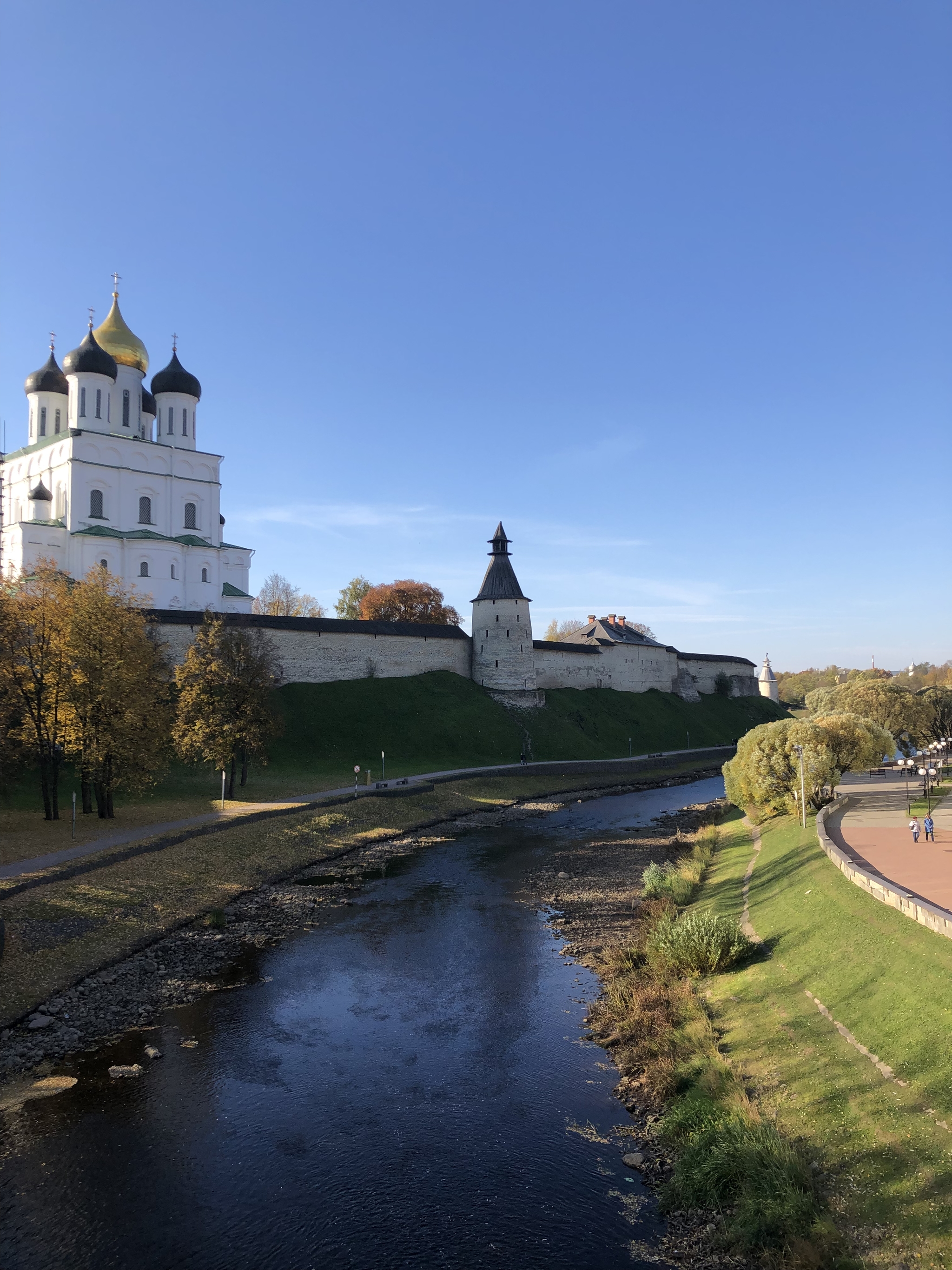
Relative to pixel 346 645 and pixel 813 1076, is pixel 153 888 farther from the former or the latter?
pixel 346 645

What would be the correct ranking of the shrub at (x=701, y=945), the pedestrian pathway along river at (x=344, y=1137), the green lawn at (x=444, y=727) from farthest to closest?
the green lawn at (x=444, y=727)
the shrub at (x=701, y=945)
the pedestrian pathway along river at (x=344, y=1137)

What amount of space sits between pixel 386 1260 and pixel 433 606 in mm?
64496

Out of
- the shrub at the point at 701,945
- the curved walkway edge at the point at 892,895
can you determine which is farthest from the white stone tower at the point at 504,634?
the shrub at the point at 701,945

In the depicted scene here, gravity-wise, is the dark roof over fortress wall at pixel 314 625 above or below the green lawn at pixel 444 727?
above

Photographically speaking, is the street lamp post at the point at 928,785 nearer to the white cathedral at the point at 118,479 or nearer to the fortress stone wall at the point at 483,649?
the fortress stone wall at the point at 483,649

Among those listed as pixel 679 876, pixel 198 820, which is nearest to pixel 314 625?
pixel 198 820

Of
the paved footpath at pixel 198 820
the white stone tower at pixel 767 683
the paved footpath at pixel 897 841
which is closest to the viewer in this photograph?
the paved footpath at pixel 897 841

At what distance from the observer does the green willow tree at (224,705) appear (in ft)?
103

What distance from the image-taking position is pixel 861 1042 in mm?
10695

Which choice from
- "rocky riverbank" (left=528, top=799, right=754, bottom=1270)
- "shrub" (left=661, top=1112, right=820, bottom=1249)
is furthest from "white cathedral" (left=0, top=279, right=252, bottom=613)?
"shrub" (left=661, top=1112, right=820, bottom=1249)

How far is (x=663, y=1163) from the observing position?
10.1 m

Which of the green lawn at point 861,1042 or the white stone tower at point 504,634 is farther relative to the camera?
the white stone tower at point 504,634

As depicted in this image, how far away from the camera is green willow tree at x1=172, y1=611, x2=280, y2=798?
31328mm

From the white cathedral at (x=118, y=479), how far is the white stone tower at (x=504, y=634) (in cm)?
1682
